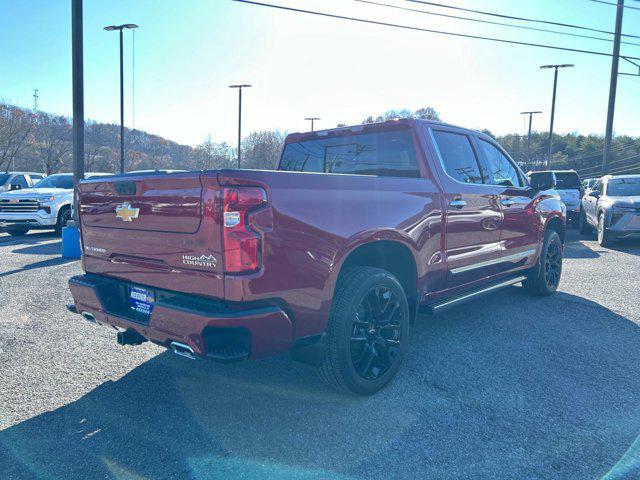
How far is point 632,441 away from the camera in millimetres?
2842

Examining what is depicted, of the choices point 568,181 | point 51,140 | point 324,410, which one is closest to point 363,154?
point 324,410

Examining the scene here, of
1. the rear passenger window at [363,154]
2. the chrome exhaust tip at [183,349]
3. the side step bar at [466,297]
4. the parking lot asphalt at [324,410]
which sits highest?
the rear passenger window at [363,154]

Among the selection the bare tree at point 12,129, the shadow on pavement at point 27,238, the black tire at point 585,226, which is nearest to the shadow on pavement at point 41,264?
the shadow on pavement at point 27,238

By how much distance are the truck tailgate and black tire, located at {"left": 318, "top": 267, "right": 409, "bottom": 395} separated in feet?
2.89

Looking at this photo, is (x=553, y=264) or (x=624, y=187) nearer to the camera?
(x=553, y=264)

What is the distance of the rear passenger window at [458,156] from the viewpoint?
4.41m

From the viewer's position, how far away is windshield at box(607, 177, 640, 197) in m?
11.7

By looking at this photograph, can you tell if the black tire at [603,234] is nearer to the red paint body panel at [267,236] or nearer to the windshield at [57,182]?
the red paint body panel at [267,236]

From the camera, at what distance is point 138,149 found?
53531mm

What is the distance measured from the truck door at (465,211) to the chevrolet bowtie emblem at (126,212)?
2.42 metres

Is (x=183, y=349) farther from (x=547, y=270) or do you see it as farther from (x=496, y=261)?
(x=547, y=270)

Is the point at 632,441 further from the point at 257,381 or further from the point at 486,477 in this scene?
the point at 257,381

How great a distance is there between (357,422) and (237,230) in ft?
4.70

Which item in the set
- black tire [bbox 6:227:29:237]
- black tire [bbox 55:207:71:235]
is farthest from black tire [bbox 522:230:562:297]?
black tire [bbox 6:227:29:237]
